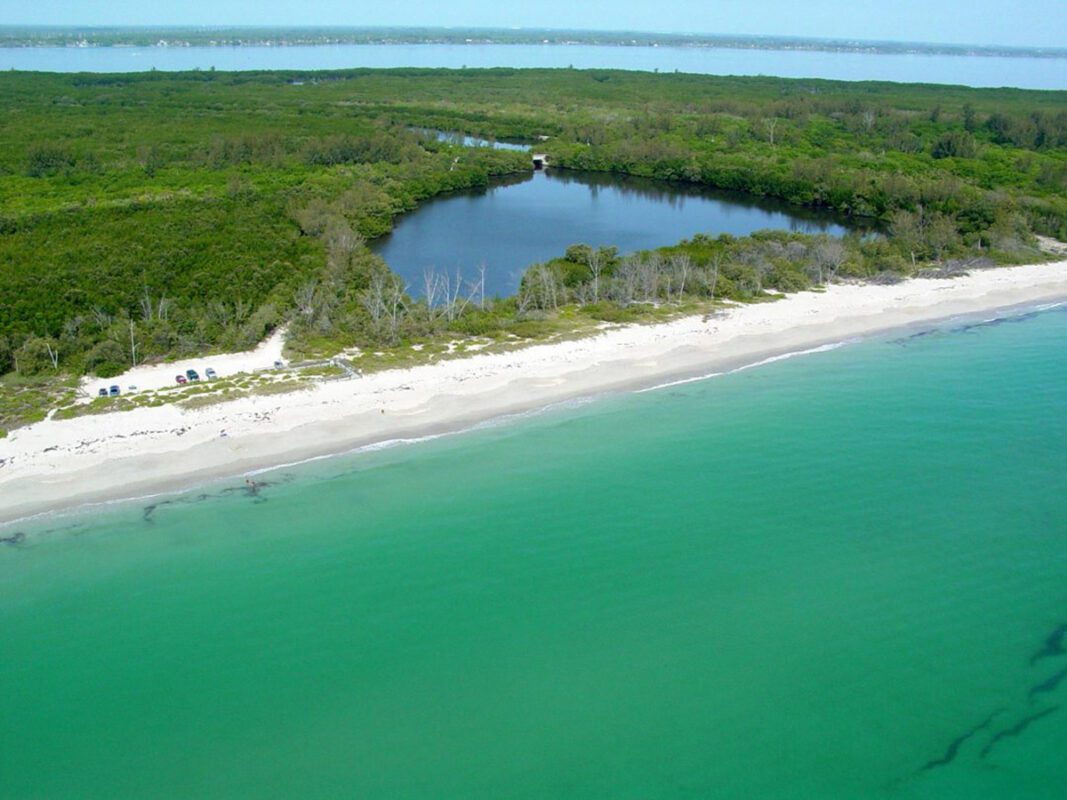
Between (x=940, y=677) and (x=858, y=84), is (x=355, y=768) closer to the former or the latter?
(x=940, y=677)

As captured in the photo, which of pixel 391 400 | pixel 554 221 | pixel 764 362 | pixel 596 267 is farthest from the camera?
pixel 554 221

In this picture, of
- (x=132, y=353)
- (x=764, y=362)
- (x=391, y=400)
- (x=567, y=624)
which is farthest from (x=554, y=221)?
(x=567, y=624)

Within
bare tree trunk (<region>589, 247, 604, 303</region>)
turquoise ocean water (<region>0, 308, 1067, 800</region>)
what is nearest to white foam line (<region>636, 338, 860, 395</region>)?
turquoise ocean water (<region>0, 308, 1067, 800</region>)

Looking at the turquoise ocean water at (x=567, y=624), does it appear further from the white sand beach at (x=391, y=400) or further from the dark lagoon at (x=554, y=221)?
the dark lagoon at (x=554, y=221)

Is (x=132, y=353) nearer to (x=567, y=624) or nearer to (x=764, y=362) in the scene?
(x=567, y=624)

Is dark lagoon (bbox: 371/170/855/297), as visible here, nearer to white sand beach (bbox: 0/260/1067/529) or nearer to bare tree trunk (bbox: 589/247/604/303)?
bare tree trunk (bbox: 589/247/604/303)

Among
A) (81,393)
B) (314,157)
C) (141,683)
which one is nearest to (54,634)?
(141,683)
